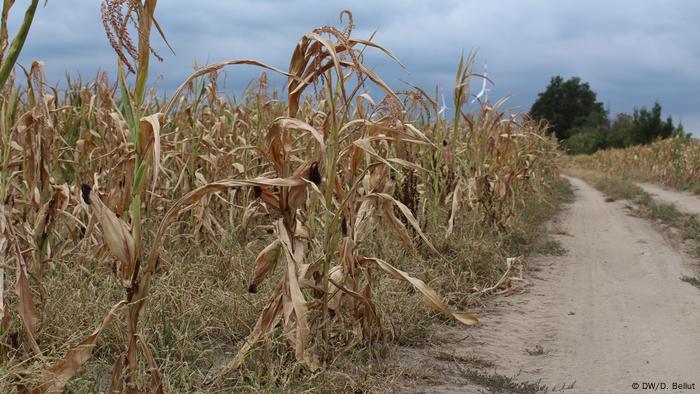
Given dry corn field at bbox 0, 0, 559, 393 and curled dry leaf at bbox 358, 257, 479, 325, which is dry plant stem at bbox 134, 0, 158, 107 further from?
curled dry leaf at bbox 358, 257, 479, 325

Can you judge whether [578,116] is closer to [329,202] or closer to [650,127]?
[650,127]

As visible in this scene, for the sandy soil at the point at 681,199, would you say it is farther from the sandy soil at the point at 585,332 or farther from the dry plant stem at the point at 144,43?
the dry plant stem at the point at 144,43

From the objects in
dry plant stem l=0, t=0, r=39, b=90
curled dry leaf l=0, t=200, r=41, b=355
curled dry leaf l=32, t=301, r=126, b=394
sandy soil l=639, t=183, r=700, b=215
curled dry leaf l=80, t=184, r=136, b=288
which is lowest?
sandy soil l=639, t=183, r=700, b=215

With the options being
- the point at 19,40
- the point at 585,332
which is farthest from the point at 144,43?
the point at 585,332

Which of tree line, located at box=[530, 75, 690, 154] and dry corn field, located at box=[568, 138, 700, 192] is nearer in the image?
dry corn field, located at box=[568, 138, 700, 192]

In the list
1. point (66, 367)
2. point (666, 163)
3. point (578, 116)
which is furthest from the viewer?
point (578, 116)

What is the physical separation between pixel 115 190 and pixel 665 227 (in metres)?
7.55

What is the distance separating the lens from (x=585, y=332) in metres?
4.12

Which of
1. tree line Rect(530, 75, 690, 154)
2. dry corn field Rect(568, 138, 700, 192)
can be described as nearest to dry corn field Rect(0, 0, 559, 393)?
dry corn field Rect(568, 138, 700, 192)

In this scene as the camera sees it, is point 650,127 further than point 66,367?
Yes

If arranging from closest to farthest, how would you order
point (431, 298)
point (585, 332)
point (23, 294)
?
point (23, 294), point (431, 298), point (585, 332)

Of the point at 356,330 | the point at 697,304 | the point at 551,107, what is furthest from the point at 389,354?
the point at 551,107

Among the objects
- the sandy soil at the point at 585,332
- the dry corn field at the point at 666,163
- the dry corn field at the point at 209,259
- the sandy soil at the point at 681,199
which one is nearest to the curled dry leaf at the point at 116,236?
the dry corn field at the point at 209,259

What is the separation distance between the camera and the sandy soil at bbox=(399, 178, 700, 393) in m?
3.29
